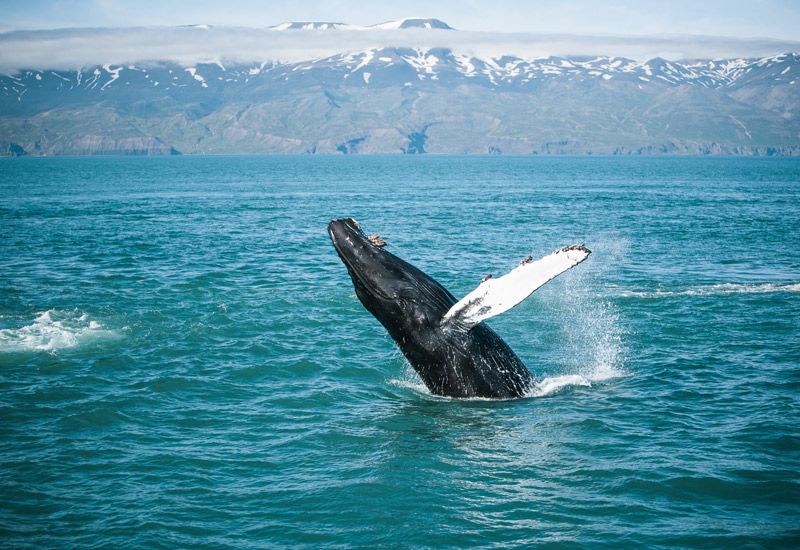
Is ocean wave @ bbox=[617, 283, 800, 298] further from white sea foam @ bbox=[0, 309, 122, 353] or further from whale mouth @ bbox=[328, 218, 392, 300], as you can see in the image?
white sea foam @ bbox=[0, 309, 122, 353]

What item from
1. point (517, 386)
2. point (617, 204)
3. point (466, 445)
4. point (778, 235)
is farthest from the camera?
point (617, 204)

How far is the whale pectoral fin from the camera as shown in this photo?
36.6 ft

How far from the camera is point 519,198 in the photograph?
81000mm

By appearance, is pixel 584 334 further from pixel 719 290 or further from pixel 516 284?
pixel 516 284

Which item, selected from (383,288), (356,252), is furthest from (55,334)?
(383,288)

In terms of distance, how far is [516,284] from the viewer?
11.5 metres

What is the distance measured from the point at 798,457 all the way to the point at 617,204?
62.7 m

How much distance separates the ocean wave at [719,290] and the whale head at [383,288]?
1367cm

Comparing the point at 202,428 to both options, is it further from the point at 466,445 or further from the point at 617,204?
the point at 617,204

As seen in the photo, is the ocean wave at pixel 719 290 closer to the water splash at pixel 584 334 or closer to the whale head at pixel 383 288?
the water splash at pixel 584 334

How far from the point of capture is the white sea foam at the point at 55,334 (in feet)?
62.6

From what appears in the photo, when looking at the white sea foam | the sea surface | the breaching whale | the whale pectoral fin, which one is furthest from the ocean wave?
the white sea foam

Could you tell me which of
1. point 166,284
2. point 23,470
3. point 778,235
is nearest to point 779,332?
point 23,470

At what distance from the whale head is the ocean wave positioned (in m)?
13.7
